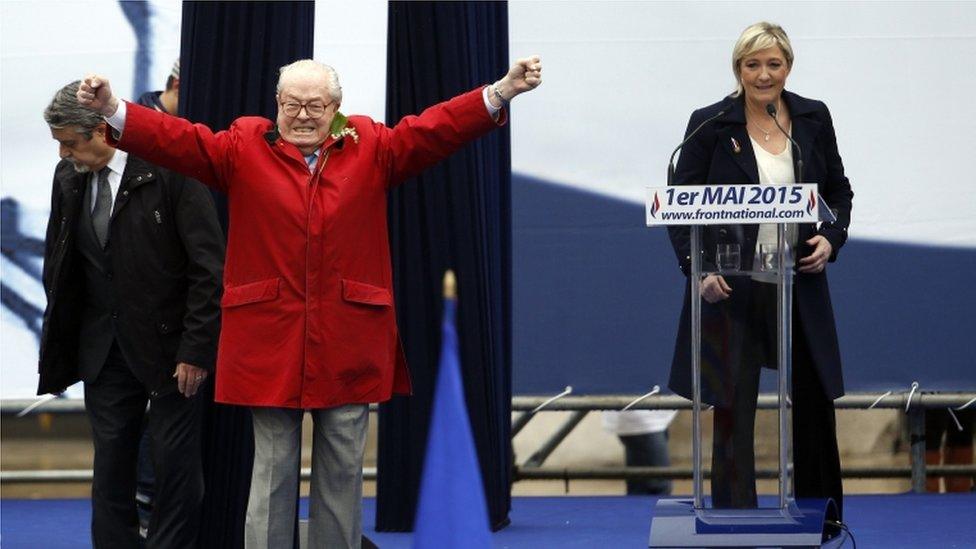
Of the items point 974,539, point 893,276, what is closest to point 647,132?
point 893,276

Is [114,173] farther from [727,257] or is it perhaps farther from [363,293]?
[727,257]

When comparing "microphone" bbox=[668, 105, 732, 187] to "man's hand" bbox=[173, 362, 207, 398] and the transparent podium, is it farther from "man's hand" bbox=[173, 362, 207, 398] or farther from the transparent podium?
"man's hand" bbox=[173, 362, 207, 398]

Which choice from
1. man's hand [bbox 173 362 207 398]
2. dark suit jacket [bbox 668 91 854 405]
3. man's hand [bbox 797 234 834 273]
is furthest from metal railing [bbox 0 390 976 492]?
man's hand [bbox 173 362 207 398]

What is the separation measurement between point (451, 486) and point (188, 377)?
167 centimetres

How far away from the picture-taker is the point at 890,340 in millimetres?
6059

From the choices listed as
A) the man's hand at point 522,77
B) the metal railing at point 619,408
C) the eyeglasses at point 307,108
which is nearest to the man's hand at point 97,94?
the eyeglasses at point 307,108

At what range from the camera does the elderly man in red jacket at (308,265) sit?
4129 millimetres

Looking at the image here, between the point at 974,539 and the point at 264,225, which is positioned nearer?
the point at 264,225

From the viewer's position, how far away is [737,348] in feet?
14.4

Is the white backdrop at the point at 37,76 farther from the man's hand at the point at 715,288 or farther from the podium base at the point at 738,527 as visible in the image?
the podium base at the point at 738,527

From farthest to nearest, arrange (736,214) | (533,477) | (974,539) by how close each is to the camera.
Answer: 1. (533,477)
2. (974,539)
3. (736,214)

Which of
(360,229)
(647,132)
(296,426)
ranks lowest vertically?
(296,426)

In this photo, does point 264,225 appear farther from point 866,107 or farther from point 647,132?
point 866,107

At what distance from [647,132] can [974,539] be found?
185 centimetres
